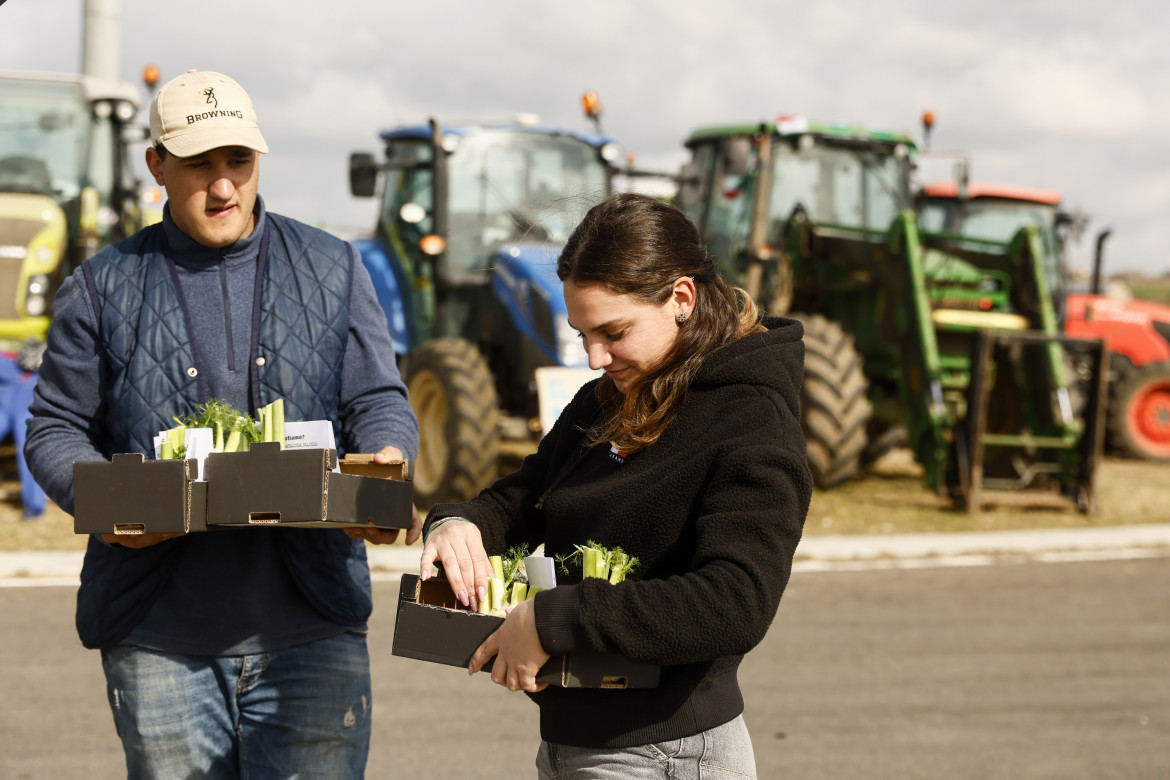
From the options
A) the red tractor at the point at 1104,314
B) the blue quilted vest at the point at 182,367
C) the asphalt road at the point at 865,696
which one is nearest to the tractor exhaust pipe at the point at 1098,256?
the red tractor at the point at 1104,314

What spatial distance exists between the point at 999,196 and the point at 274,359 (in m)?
13.0

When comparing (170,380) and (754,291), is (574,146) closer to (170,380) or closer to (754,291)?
(754,291)

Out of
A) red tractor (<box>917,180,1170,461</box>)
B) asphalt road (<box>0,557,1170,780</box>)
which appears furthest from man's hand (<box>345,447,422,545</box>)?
red tractor (<box>917,180,1170,461</box>)

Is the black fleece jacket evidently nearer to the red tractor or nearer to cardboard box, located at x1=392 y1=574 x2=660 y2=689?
cardboard box, located at x1=392 y1=574 x2=660 y2=689

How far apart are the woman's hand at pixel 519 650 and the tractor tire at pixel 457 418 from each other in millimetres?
6410

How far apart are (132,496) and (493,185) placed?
7642mm

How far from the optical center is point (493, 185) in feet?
32.2

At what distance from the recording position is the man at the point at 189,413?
8.50 feet

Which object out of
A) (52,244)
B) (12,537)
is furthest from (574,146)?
(12,537)

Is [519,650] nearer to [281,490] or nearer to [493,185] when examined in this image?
[281,490]

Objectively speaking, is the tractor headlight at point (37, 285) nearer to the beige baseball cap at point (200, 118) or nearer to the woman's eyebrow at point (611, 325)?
the beige baseball cap at point (200, 118)

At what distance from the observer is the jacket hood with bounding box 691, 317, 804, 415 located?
2.11m

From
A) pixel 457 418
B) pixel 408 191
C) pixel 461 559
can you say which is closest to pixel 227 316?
pixel 461 559

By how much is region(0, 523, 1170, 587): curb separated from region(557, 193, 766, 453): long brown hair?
568 centimetres
